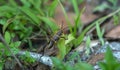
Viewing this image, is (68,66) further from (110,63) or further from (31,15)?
(31,15)

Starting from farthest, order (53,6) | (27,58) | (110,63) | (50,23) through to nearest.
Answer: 1. (53,6)
2. (50,23)
3. (27,58)
4. (110,63)

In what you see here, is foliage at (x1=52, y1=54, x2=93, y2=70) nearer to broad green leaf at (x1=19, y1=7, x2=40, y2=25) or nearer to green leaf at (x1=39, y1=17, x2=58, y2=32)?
green leaf at (x1=39, y1=17, x2=58, y2=32)

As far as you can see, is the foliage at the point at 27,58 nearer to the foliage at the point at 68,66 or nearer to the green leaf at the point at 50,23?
the foliage at the point at 68,66

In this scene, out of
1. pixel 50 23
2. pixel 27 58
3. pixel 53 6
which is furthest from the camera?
pixel 53 6

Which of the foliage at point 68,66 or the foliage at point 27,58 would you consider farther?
the foliage at point 27,58

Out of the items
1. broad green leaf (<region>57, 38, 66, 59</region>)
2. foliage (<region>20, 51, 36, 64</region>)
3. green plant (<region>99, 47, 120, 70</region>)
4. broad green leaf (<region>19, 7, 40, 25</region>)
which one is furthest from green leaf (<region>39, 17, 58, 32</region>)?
green plant (<region>99, 47, 120, 70</region>)

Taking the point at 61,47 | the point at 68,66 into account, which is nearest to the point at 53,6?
the point at 61,47

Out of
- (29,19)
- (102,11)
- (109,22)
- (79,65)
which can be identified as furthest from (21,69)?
(102,11)

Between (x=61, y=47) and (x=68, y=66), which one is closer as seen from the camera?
(x=68, y=66)

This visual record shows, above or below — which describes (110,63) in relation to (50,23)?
below

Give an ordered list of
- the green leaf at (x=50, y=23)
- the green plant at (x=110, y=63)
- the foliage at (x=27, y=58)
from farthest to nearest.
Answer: the green leaf at (x=50, y=23) < the foliage at (x=27, y=58) < the green plant at (x=110, y=63)

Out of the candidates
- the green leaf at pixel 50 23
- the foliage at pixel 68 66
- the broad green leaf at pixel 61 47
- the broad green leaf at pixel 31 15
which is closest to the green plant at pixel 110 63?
the foliage at pixel 68 66
